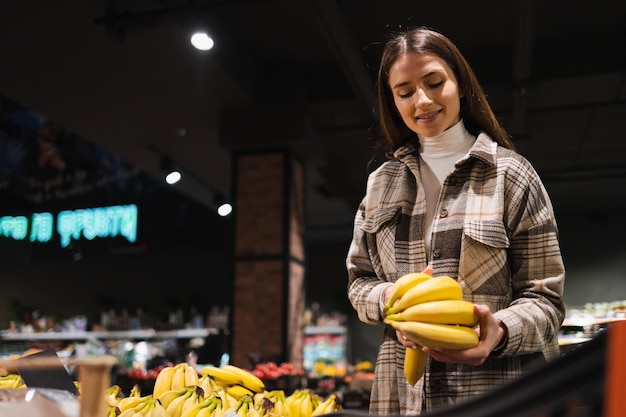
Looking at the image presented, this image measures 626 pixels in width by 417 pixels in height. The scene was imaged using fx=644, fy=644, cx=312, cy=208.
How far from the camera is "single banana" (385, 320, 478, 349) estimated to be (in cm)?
95

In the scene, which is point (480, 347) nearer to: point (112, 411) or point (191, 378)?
point (112, 411)

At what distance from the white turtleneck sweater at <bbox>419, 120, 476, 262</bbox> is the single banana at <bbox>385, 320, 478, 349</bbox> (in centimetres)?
41

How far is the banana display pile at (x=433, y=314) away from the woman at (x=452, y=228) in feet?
0.41

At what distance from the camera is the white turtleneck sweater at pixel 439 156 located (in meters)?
1.39

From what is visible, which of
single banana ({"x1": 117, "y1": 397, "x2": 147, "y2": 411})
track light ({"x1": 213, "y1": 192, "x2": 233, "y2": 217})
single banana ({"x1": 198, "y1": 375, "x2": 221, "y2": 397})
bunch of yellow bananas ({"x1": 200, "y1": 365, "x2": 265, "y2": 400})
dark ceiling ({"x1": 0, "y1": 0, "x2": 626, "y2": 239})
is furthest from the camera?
track light ({"x1": 213, "y1": 192, "x2": 233, "y2": 217})

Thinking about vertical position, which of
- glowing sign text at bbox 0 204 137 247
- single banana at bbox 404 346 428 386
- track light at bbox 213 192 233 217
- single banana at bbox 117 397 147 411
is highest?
track light at bbox 213 192 233 217

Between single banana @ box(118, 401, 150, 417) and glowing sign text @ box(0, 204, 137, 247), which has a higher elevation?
glowing sign text @ box(0, 204, 137, 247)

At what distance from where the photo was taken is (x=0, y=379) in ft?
5.57

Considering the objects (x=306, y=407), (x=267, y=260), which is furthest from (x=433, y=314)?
(x=267, y=260)

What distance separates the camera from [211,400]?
1437 mm

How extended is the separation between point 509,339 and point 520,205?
30 centimetres

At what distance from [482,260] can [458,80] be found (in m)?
0.40

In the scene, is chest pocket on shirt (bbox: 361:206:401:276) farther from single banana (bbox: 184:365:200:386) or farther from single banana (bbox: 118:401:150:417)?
single banana (bbox: 184:365:200:386)

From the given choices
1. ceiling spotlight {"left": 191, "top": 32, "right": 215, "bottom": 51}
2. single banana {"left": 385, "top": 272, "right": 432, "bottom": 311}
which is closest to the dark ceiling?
ceiling spotlight {"left": 191, "top": 32, "right": 215, "bottom": 51}
